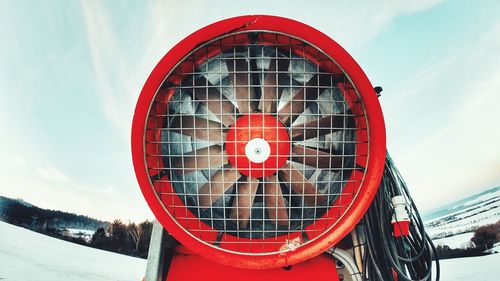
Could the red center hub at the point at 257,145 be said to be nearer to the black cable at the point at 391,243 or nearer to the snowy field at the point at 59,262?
the black cable at the point at 391,243

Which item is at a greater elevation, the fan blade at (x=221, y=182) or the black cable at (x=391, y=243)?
the fan blade at (x=221, y=182)

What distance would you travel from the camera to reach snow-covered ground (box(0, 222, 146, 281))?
4.96 metres

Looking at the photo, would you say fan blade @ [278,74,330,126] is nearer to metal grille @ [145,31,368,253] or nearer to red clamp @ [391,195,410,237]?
metal grille @ [145,31,368,253]

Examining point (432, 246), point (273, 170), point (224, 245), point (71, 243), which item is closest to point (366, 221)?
point (432, 246)

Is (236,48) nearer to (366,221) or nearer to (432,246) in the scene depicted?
(366,221)

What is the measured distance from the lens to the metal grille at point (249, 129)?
4.83 ft

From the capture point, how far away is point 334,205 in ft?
4.99

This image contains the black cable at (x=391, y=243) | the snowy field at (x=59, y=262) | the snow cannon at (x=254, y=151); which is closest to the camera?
the snow cannon at (x=254, y=151)

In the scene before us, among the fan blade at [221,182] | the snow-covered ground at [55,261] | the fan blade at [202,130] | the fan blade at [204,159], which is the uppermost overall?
the fan blade at [202,130]

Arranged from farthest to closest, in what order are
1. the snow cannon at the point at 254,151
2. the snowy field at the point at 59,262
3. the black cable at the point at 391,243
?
the snowy field at the point at 59,262 → the black cable at the point at 391,243 → the snow cannon at the point at 254,151

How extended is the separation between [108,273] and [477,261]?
21.1 ft

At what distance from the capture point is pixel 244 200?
5.30 ft

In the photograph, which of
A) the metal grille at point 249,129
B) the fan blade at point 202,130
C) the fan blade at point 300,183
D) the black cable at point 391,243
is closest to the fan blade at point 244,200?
the metal grille at point 249,129

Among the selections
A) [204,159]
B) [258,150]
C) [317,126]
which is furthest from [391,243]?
[204,159]
